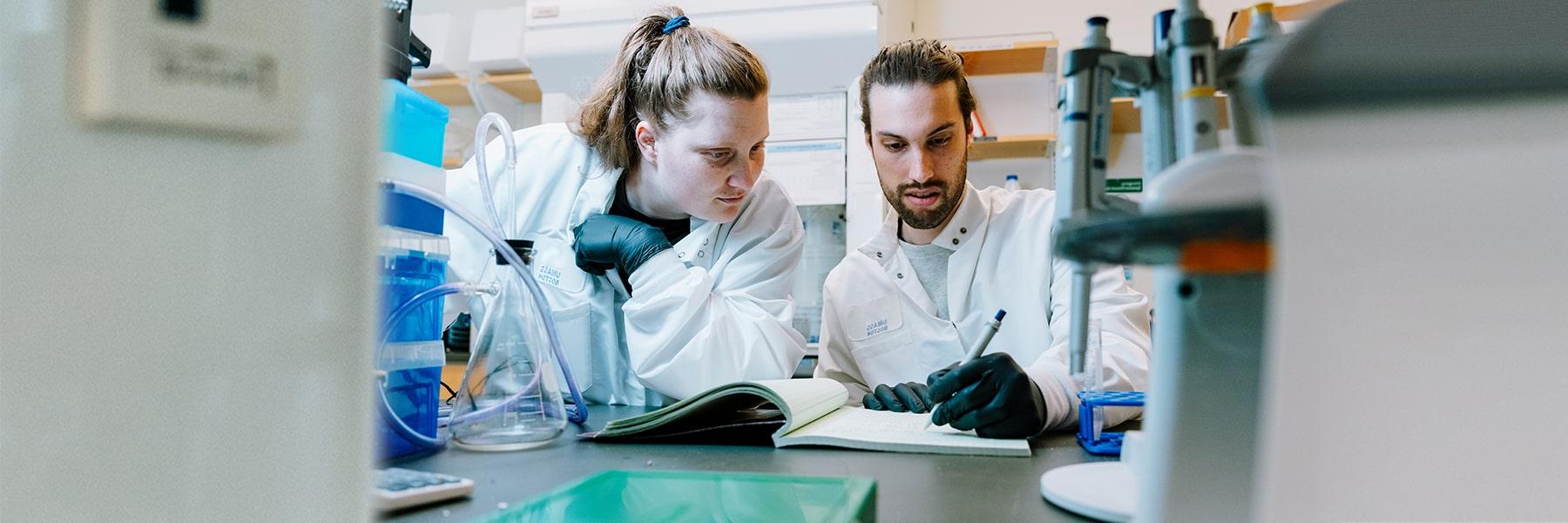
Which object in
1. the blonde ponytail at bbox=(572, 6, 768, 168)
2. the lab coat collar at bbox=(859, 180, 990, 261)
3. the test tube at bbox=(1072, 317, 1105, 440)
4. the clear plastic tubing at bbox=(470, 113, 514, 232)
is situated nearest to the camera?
the test tube at bbox=(1072, 317, 1105, 440)

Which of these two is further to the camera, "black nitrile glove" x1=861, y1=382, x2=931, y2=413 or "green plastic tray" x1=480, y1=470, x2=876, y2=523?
"black nitrile glove" x1=861, y1=382, x2=931, y2=413

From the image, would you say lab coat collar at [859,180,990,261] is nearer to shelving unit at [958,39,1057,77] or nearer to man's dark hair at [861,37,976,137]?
man's dark hair at [861,37,976,137]

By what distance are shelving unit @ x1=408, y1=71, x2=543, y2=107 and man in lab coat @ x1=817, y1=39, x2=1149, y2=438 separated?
1396mm

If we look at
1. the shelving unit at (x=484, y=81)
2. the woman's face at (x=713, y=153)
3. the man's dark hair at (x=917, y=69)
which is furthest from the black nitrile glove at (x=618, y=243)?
the shelving unit at (x=484, y=81)

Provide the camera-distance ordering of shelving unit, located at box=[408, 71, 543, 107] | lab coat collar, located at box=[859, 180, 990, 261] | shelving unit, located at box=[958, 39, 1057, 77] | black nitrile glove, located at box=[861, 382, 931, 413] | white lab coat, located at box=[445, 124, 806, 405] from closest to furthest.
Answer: black nitrile glove, located at box=[861, 382, 931, 413] → white lab coat, located at box=[445, 124, 806, 405] → lab coat collar, located at box=[859, 180, 990, 261] → shelving unit, located at box=[958, 39, 1057, 77] → shelving unit, located at box=[408, 71, 543, 107]

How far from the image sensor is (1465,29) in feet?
0.75

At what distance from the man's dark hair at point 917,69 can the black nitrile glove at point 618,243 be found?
26.0 inches

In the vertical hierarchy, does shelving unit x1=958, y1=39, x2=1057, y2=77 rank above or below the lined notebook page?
above

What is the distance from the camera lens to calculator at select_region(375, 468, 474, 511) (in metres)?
0.40

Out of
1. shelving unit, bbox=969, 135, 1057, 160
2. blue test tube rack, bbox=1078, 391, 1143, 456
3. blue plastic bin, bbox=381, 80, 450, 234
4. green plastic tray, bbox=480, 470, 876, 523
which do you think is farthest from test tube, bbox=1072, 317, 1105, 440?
shelving unit, bbox=969, 135, 1057, 160

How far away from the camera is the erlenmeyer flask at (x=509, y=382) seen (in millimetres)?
645

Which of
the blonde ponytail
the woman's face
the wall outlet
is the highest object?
the blonde ponytail

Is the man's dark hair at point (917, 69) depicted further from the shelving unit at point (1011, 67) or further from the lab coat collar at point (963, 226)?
the shelving unit at point (1011, 67)

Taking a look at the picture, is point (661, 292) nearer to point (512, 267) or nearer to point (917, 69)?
point (512, 267)
